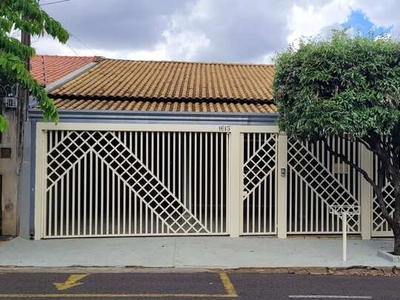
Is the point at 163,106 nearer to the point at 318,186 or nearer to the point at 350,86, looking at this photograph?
the point at 318,186

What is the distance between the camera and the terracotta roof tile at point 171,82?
12.6 metres

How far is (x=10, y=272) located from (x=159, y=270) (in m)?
2.38

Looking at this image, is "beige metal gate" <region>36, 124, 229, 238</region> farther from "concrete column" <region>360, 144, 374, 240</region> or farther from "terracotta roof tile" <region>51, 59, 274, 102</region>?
"concrete column" <region>360, 144, 374, 240</region>

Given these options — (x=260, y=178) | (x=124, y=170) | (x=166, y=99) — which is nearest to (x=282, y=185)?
(x=260, y=178)

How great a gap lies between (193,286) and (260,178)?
449 cm

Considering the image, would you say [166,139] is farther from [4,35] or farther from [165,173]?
[4,35]

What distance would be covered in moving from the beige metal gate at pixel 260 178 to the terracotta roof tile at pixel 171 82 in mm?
1804

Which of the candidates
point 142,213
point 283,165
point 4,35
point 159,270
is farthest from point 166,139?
point 4,35

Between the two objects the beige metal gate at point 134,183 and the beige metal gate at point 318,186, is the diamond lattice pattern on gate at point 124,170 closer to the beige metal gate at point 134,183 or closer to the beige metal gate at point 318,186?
the beige metal gate at point 134,183

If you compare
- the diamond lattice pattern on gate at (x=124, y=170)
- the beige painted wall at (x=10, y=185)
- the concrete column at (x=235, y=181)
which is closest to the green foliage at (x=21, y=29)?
the diamond lattice pattern on gate at (x=124, y=170)

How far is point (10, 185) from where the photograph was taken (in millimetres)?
10695

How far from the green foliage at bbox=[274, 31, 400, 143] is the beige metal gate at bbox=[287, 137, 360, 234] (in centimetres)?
241

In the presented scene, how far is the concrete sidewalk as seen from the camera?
8.55 metres

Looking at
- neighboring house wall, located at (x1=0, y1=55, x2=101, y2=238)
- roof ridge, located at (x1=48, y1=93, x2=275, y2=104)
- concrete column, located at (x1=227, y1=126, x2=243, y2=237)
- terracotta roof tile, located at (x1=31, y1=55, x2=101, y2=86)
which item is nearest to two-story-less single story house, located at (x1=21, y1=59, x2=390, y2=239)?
concrete column, located at (x1=227, y1=126, x2=243, y2=237)
